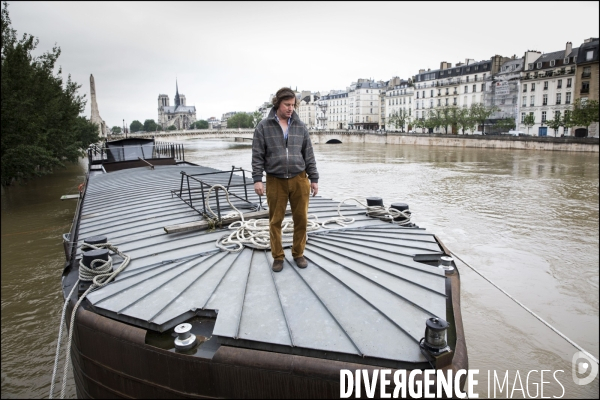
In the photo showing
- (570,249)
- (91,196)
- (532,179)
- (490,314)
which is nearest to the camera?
(490,314)

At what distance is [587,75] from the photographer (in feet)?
161

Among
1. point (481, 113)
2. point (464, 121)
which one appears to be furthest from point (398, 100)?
point (481, 113)

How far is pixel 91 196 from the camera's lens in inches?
361

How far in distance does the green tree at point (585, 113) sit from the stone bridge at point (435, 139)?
505cm

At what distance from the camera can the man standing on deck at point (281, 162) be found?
12.0 feet

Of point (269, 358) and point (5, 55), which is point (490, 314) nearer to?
point (269, 358)

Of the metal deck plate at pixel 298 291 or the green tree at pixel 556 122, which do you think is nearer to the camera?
the metal deck plate at pixel 298 291

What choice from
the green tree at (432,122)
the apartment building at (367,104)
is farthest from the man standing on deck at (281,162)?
the apartment building at (367,104)

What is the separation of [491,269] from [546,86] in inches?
2222

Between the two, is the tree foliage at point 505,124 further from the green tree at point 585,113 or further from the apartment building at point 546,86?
the green tree at point 585,113

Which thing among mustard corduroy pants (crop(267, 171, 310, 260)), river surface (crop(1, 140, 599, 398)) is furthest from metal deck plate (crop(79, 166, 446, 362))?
river surface (crop(1, 140, 599, 398))

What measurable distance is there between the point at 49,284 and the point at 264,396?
306 inches

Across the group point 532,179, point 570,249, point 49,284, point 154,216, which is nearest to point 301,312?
point 154,216

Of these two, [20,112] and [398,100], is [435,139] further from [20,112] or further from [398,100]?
[20,112]
